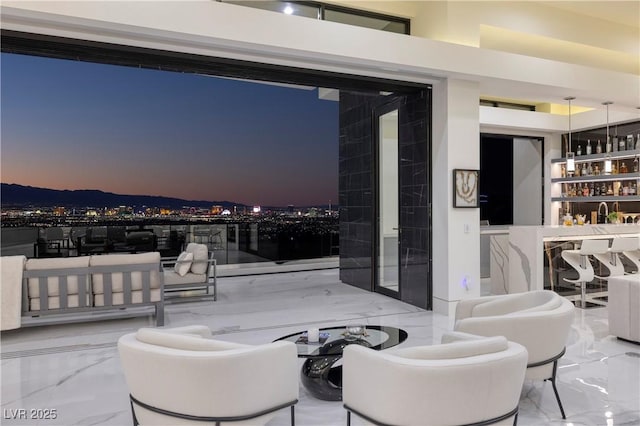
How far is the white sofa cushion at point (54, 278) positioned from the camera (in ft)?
15.6

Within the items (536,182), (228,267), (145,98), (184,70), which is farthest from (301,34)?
(145,98)

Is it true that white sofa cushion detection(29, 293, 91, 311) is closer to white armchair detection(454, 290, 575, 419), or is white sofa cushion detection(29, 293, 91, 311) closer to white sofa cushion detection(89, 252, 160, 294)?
white sofa cushion detection(89, 252, 160, 294)

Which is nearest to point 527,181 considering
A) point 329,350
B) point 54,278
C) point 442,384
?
point 329,350

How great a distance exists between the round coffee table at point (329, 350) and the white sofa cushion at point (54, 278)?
283 cm

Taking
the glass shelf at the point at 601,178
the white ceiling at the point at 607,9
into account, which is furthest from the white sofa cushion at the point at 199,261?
the glass shelf at the point at 601,178

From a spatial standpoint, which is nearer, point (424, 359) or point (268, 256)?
point (424, 359)

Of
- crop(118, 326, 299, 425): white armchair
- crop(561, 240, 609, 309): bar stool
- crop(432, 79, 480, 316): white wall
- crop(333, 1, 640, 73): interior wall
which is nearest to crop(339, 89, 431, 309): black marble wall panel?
crop(432, 79, 480, 316): white wall

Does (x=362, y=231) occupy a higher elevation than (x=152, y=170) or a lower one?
lower

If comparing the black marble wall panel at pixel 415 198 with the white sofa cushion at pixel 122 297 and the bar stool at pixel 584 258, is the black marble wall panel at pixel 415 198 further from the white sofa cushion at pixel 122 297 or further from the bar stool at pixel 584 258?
the white sofa cushion at pixel 122 297

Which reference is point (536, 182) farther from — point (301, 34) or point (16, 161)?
point (16, 161)

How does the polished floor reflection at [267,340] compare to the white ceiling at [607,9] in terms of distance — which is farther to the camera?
the white ceiling at [607,9]

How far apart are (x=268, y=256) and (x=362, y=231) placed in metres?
3.18

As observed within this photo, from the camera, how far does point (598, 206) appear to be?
9.19m

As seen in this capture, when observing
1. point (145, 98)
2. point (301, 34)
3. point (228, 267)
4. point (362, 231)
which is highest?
point (145, 98)
